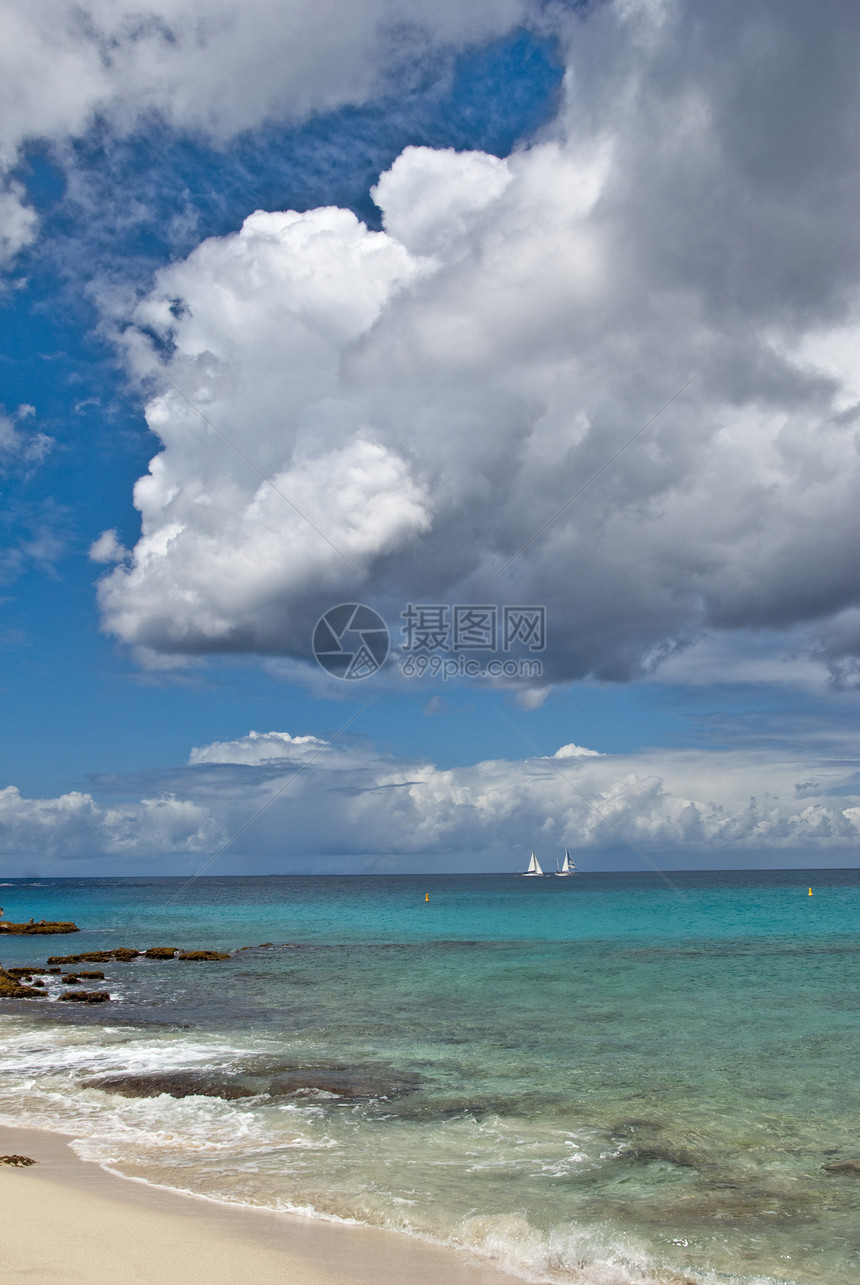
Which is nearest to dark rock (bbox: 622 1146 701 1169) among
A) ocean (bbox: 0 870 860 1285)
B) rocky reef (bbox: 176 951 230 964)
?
ocean (bbox: 0 870 860 1285)

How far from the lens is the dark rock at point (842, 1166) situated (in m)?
11.6

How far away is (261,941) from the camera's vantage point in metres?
55.6

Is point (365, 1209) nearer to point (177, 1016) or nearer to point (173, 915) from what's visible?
point (177, 1016)

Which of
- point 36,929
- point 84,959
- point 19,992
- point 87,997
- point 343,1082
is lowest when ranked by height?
point 36,929

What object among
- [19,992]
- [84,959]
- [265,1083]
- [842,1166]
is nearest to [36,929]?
[84,959]

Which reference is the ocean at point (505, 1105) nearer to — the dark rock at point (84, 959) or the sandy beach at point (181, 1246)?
the sandy beach at point (181, 1246)

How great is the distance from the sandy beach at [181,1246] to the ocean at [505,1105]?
57cm

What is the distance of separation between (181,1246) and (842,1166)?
9146mm

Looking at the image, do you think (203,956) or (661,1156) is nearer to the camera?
(661,1156)

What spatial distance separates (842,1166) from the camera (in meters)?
11.7

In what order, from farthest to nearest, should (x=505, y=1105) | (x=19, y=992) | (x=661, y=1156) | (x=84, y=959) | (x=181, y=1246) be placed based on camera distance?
(x=84, y=959)
(x=19, y=992)
(x=505, y=1105)
(x=661, y=1156)
(x=181, y=1246)

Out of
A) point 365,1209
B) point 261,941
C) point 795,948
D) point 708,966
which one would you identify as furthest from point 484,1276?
point 261,941

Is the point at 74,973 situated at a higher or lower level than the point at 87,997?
lower

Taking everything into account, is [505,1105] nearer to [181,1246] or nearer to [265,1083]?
[265,1083]
